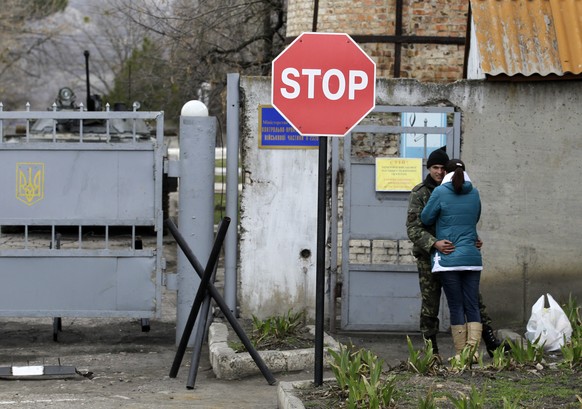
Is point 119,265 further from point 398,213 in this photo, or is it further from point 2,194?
point 398,213

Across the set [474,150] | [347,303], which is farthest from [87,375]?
[474,150]

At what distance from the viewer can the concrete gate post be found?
31.6ft

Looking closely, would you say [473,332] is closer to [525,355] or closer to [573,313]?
[525,355]

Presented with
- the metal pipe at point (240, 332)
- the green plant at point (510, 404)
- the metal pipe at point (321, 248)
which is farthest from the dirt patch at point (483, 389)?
the metal pipe at point (240, 332)

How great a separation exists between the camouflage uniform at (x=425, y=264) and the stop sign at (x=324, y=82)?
1483 millimetres

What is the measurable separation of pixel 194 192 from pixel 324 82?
2.49 meters

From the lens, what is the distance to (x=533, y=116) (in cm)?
1027

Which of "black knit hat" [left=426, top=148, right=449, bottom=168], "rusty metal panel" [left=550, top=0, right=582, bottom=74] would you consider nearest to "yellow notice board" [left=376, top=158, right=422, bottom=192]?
"black knit hat" [left=426, top=148, right=449, bottom=168]

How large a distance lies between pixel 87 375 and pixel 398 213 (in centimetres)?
312

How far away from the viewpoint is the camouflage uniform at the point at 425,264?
8703 millimetres

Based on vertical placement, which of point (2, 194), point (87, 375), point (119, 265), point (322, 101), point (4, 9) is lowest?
point (87, 375)

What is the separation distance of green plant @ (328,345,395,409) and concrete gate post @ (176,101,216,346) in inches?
98.8

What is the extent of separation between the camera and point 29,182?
953 cm

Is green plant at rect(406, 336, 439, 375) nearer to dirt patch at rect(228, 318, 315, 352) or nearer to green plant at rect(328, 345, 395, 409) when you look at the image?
green plant at rect(328, 345, 395, 409)
